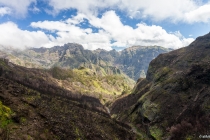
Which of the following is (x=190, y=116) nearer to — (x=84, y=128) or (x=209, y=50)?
(x=84, y=128)

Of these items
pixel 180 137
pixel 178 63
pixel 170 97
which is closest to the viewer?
pixel 180 137

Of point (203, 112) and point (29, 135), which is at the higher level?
point (29, 135)

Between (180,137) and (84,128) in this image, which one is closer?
(84,128)

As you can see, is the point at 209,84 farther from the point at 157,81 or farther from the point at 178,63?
the point at 178,63

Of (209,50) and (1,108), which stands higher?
(209,50)

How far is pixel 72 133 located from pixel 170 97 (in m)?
83.5

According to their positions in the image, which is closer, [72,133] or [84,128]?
[72,133]

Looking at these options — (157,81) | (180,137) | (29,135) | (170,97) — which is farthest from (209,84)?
(29,135)

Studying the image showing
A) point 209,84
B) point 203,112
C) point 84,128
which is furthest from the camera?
point 209,84

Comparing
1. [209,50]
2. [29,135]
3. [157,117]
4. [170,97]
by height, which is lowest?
[157,117]

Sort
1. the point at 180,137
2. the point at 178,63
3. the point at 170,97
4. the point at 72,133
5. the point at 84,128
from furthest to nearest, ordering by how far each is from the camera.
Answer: the point at 178,63 < the point at 170,97 < the point at 180,137 < the point at 84,128 < the point at 72,133

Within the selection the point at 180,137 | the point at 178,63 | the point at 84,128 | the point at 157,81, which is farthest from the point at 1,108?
the point at 178,63

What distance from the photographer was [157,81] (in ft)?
568

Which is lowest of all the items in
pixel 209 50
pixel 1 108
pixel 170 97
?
pixel 170 97
